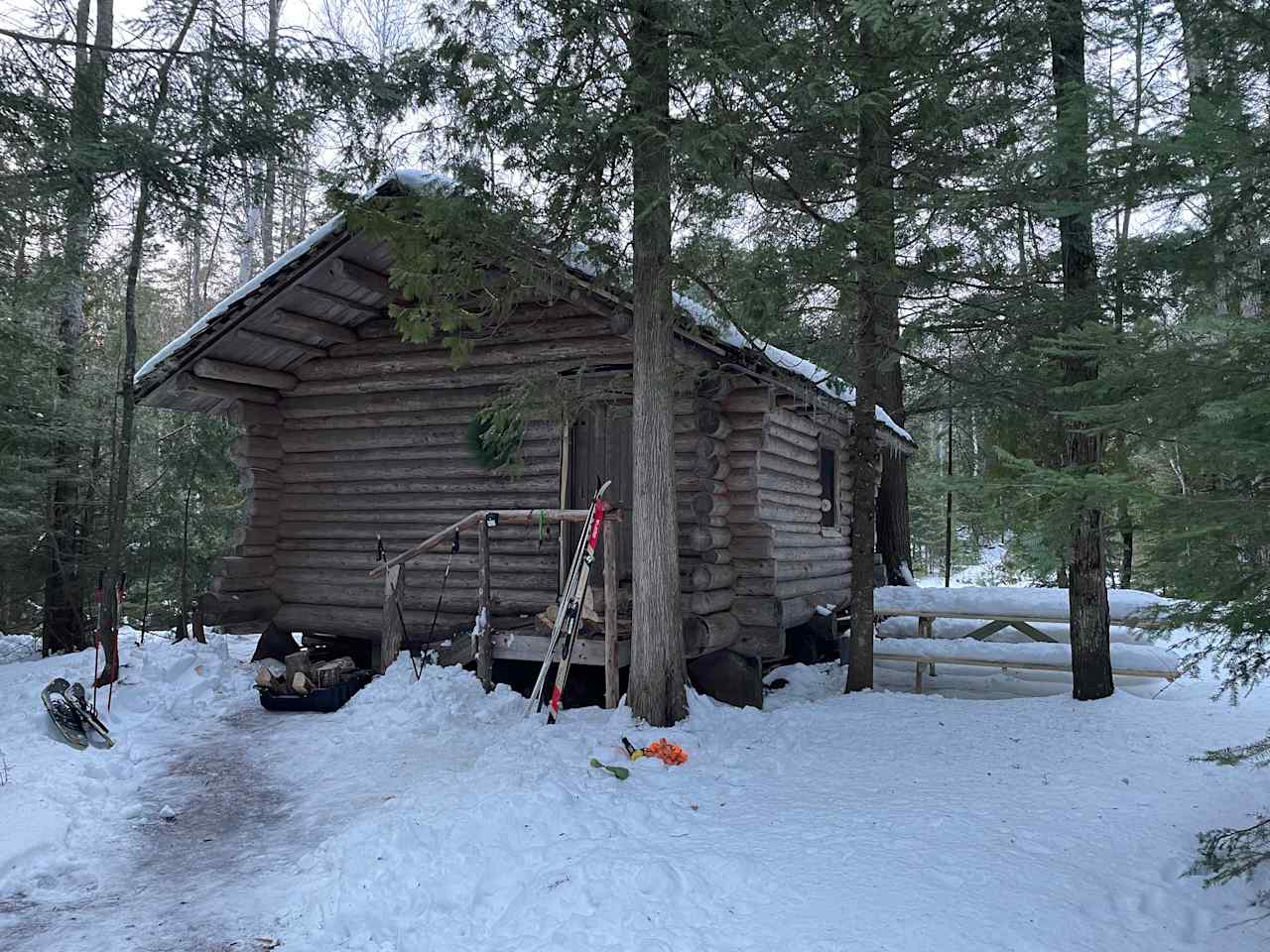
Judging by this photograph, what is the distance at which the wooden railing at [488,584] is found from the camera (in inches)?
316

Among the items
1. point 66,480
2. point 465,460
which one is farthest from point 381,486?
point 66,480

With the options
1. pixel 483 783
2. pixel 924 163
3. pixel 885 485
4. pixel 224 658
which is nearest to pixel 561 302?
pixel 924 163

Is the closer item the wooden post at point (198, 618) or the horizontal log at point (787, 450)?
the horizontal log at point (787, 450)

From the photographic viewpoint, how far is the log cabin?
9164 millimetres

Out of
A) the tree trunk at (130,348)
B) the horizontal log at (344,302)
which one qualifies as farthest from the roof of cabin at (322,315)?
the tree trunk at (130,348)

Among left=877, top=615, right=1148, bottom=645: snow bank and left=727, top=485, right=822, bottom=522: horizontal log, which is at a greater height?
left=727, top=485, right=822, bottom=522: horizontal log

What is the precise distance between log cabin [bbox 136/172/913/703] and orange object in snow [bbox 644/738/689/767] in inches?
51.1

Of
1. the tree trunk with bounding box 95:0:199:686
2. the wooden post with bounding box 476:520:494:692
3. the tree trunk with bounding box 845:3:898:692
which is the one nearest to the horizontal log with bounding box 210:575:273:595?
the tree trunk with bounding box 95:0:199:686

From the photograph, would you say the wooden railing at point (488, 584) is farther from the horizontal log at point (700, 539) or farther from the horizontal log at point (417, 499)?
the horizontal log at point (700, 539)

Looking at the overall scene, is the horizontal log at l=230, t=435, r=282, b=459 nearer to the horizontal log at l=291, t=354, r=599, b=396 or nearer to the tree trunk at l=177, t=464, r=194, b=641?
the horizontal log at l=291, t=354, r=599, b=396

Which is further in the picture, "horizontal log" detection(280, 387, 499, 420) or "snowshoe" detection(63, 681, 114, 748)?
"horizontal log" detection(280, 387, 499, 420)

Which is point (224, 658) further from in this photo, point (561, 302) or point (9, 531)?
point (561, 302)

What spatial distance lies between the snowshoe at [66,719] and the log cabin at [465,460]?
3.06 metres

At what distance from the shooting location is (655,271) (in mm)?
7738
